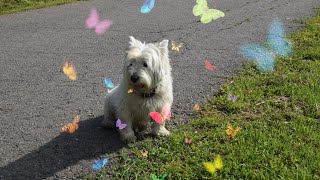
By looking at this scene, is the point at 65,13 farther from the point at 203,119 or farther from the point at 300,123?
the point at 300,123

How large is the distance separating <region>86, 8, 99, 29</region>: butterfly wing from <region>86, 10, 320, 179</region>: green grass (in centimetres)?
480

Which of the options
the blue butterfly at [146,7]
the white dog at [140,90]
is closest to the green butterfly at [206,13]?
the blue butterfly at [146,7]

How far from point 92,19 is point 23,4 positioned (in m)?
2.58

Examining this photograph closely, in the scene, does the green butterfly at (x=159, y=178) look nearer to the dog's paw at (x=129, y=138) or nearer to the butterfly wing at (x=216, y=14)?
the dog's paw at (x=129, y=138)

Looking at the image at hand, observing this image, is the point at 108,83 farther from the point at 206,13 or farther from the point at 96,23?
the point at 206,13

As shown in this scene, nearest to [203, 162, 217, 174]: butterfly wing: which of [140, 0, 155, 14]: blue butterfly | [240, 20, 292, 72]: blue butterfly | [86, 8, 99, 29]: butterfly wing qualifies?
[240, 20, 292, 72]: blue butterfly

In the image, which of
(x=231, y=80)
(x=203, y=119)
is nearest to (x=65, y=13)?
(x=231, y=80)

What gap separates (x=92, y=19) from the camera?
975 centimetres

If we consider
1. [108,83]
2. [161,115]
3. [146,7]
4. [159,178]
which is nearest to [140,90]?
[161,115]

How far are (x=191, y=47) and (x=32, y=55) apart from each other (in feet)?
9.19

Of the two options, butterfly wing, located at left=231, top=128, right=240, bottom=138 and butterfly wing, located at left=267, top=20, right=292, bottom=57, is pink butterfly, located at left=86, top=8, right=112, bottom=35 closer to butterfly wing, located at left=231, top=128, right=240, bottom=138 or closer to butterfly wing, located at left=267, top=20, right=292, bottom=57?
butterfly wing, located at left=267, top=20, right=292, bottom=57

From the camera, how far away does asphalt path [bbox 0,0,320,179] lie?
4.04 m

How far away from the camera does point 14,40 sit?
26.1 feet

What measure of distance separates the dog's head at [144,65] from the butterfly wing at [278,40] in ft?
10.2
